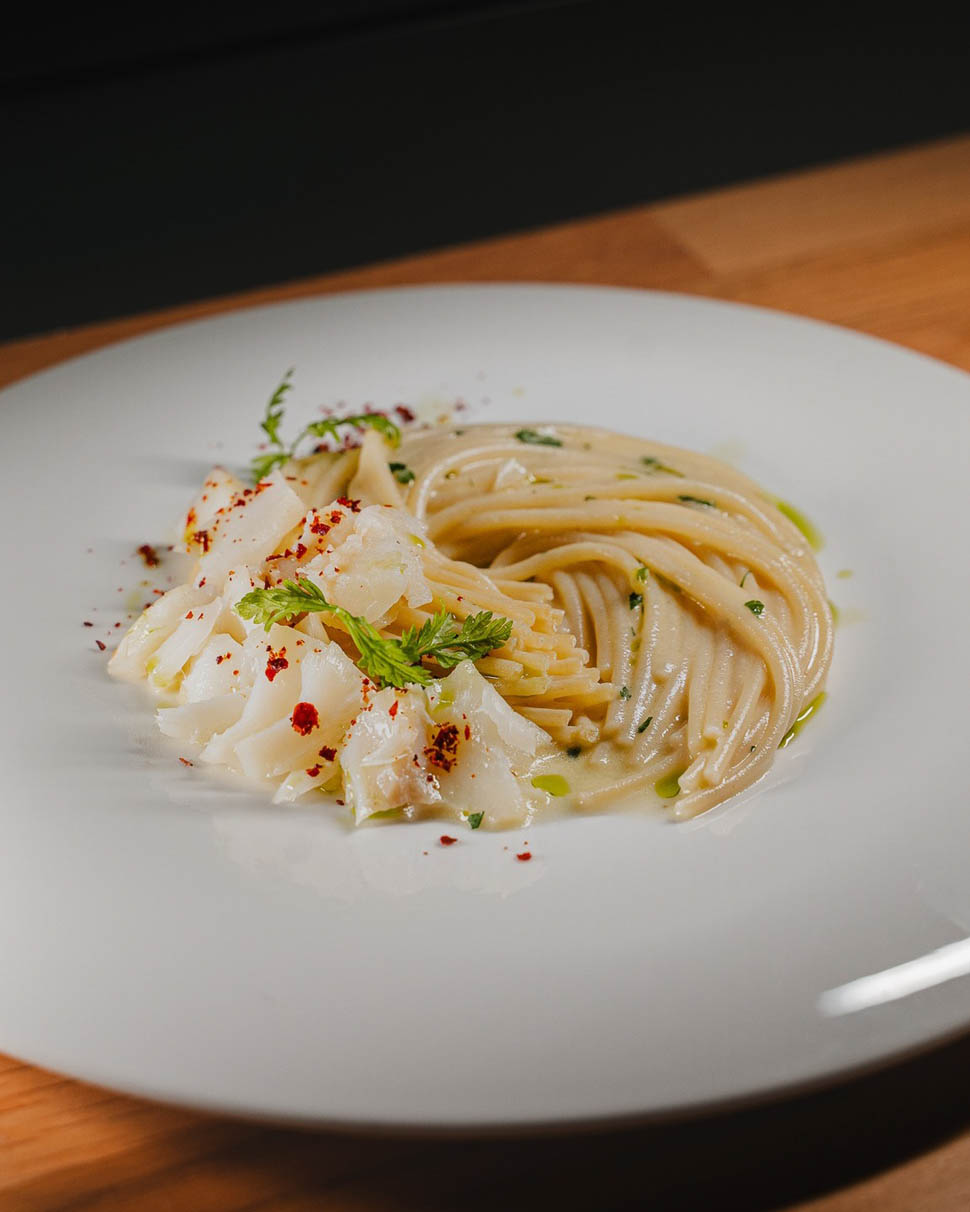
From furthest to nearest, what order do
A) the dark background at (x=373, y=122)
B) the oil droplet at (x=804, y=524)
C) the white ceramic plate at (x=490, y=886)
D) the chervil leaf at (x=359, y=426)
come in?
the dark background at (x=373, y=122), the chervil leaf at (x=359, y=426), the oil droplet at (x=804, y=524), the white ceramic plate at (x=490, y=886)

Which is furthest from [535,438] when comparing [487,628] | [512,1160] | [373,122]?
[373,122]

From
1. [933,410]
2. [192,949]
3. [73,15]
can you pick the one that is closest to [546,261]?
[933,410]

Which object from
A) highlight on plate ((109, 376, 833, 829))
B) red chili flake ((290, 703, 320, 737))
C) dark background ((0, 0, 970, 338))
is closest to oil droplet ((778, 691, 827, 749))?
highlight on plate ((109, 376, 833, 829))

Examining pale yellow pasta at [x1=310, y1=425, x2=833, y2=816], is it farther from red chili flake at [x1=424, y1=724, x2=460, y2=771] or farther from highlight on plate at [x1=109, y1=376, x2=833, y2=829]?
red chili flake at [x1=424, y1=724, x2=460, y2=771]

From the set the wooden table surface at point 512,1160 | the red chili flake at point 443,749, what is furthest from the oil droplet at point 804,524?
the wooden table surface at point 512,1160

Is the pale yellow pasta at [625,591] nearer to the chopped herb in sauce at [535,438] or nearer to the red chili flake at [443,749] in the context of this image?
the chopped herb in sauce at [535,438]

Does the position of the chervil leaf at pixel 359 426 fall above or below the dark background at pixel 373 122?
below

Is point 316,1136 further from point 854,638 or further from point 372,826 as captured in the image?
point 854,638

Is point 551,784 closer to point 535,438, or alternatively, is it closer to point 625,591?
point 625,591

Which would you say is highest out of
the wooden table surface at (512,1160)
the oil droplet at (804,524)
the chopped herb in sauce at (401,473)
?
the chopped herb in sauce at (401,473)
